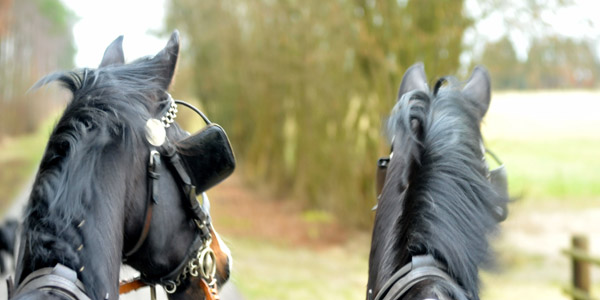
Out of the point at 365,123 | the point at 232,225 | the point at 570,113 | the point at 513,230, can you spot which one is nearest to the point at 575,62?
the point at 365,123

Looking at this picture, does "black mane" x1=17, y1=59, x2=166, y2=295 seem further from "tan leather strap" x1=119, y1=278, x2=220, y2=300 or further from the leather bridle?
"tan leather strap" x1=119, y1=278, x2=220, y2=300

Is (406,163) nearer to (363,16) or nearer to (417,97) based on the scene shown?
(417,97)

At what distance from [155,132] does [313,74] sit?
1230 cm

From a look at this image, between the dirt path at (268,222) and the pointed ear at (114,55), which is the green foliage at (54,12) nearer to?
the dirt path at (268,222)

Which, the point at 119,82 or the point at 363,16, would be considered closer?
the point at 119,82

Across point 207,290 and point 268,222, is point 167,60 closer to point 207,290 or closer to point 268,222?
point 207,290

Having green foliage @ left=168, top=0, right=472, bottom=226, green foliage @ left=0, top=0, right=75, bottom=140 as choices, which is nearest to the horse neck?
green foliage @ left=168, top=0, right=472, bottom=226

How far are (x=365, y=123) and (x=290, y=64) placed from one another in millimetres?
2778

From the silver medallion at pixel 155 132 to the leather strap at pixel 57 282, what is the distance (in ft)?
1.72

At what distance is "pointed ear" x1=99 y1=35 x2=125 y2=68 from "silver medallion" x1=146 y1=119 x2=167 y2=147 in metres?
0.42

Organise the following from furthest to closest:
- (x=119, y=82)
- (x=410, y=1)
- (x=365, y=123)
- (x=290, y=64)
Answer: (x=290, y=64) → (x=365, y=123) → (x=410, y=1) → (x=119, y=82)

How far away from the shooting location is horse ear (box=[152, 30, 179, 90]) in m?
2.49

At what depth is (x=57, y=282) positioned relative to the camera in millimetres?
1976

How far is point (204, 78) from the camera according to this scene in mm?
24141
